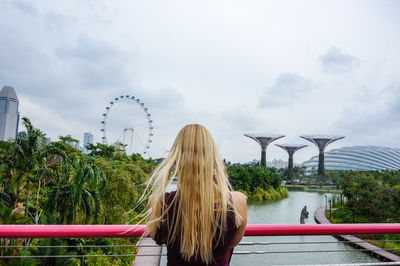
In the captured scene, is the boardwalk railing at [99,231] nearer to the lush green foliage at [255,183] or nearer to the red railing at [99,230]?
the red railing at [99,230]

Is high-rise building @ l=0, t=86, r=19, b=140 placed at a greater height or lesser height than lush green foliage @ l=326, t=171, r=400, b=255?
greater

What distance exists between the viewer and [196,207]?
3.95 ft

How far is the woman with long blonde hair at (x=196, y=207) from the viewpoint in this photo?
1.21 metres

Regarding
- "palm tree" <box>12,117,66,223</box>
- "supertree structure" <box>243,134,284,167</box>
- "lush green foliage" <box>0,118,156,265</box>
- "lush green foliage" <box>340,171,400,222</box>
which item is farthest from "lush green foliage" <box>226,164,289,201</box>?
"palm tree" <box>12,117,66,223</box>

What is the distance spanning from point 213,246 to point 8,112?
13299cm

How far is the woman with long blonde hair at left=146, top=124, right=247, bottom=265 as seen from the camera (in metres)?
1.21

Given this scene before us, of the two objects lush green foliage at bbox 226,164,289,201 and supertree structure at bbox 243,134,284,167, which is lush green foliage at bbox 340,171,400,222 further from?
supertree structure at bbox 243,134,284,167

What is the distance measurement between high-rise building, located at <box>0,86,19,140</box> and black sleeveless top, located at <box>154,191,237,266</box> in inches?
4786

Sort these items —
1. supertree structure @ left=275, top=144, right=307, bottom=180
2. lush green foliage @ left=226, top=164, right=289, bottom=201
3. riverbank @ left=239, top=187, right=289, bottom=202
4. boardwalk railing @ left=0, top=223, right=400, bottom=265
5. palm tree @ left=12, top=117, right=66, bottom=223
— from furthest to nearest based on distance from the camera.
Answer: supertree structure @ left=275, top=144, right=307, bottom=180 → lush green foliage @ left=226, top=164, right=289, bottom=201 → riverbank @ left=239, top=187, right=289, bottom=202 → palm tree @ left=12, top=117, right=66, bottom=223 → boardwalk railing @ left=0, top=223, right=400, bottom=265

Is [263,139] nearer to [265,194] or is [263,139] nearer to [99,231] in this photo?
[265,194]

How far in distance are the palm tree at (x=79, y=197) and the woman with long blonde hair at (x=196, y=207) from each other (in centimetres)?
1314

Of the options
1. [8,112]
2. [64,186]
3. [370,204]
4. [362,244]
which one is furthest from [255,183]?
[8,112]

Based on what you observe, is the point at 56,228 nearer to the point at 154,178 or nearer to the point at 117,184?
the point at 154,178

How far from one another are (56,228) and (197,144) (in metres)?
0.91
